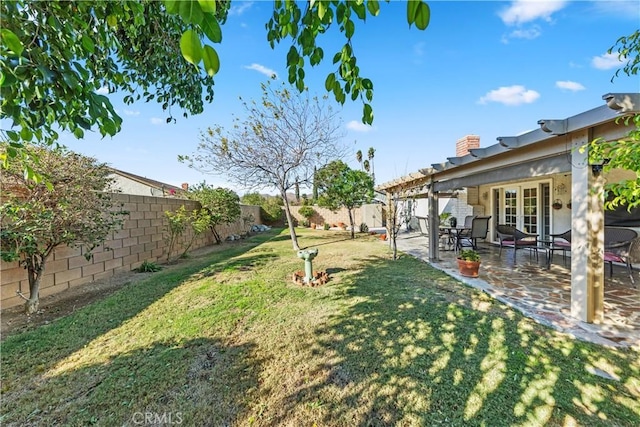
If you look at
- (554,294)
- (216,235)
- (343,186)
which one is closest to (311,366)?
(554,294)

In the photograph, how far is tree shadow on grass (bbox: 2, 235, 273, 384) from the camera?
9.66ft

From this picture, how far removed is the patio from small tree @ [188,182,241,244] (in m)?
8.11

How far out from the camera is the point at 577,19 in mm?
5383

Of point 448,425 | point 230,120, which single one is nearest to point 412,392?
point 448,425

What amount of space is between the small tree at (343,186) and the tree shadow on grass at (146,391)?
391 inches

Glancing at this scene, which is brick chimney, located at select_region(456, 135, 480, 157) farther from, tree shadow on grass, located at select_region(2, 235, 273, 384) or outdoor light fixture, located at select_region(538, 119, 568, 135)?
tree shadow on grass, located at select_region(2, 235, 273, 384)

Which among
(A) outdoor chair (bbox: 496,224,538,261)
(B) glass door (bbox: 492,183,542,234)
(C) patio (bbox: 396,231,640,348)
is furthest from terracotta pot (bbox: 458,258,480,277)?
(B) glass door (bbox: 492,183,542,234)

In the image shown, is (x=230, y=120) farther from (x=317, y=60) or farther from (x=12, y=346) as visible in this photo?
(x=317, y=60)

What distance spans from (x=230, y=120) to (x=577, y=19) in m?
9.66

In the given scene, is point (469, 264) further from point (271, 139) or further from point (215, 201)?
point (215, 201)

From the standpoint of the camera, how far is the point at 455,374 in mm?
2699

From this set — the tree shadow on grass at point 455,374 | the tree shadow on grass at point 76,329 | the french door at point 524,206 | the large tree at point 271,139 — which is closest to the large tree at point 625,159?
the tree shadow on grass at point 455,374

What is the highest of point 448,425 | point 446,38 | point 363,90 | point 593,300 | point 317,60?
point 446,38

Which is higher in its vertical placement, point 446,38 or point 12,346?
point 446,38
